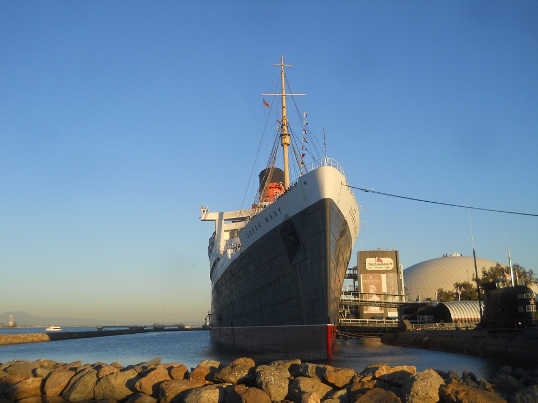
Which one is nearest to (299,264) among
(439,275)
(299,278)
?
(299,278)

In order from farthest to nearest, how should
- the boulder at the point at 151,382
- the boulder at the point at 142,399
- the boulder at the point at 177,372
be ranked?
1. the boulder at the point at 177,372
2. the boulder at the point at 151,382
3. the boulder at the point at 142,399

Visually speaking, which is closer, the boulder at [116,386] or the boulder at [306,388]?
the boulder at [306,388]

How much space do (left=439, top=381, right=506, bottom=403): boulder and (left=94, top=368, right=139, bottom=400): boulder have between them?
9.91 m

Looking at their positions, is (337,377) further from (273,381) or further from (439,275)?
(439,275)

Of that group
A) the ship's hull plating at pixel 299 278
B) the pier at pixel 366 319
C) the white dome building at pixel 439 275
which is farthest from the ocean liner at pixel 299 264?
the white dome building at pixel 439 275

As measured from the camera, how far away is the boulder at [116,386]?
15.6 meters

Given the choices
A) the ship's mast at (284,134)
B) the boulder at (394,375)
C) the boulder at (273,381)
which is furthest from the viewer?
the ship's mast at (284,134)

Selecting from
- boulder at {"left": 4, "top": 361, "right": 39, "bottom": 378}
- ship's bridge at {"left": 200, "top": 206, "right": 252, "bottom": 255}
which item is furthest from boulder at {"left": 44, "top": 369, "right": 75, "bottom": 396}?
ship's bridge at {"left": 200, "top": 206, "right": 252, "bottom": 255}

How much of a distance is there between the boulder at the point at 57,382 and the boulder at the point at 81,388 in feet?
1.22

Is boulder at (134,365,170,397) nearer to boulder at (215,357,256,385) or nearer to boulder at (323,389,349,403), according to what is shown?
boulder at (215,357,256,385)

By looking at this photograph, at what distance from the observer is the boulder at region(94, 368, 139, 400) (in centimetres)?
1565

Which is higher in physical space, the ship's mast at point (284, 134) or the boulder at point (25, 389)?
the ship's mast at point (284, 134)

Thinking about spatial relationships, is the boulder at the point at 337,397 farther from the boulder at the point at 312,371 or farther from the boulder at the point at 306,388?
the boulder at the point at 312,371

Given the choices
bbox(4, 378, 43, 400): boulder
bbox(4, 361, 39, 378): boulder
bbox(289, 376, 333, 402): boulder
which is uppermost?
bbox(289, 376, 333, 402): boulder
